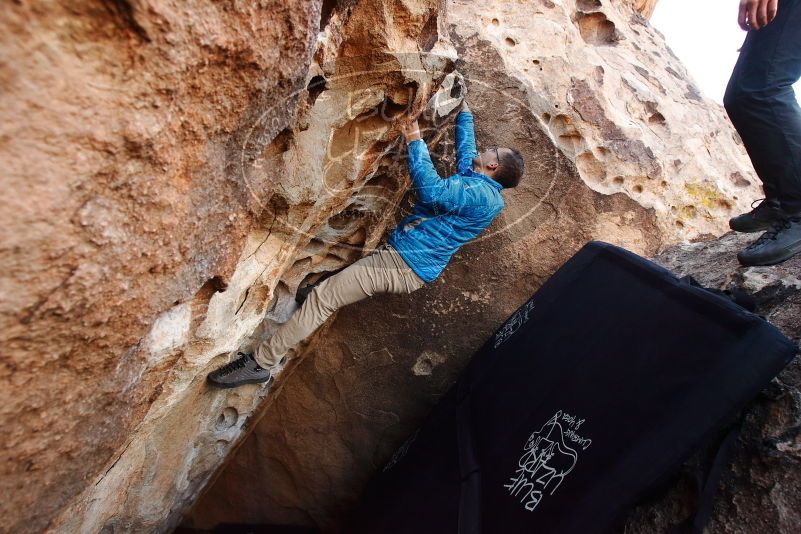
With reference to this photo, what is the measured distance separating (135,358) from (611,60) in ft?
7.93

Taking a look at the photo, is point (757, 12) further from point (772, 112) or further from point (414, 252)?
point (414, 252)

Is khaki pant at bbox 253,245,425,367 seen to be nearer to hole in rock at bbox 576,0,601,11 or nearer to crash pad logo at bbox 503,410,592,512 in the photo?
crash pad logo at bbox 503,410,592,512

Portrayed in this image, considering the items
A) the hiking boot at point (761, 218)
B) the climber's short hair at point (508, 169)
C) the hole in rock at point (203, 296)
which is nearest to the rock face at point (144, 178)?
the hole in rock at point (203, 296)

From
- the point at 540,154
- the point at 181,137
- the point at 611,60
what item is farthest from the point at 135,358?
the point at 611,60

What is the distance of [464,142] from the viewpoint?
2.11m

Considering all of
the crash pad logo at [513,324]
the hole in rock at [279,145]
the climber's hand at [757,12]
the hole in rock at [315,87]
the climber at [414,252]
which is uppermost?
the climber's hand at [757,12]

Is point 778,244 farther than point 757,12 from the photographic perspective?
Yes

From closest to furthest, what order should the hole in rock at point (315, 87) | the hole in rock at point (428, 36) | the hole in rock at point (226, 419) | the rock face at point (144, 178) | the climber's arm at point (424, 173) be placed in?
the rock face at point (144, 178) → the hole in rock at point (315, 87) → the hole in rock at point (428, 36) → the climber's arm at point (424, 173) → the hole in rock at point (226, 419)

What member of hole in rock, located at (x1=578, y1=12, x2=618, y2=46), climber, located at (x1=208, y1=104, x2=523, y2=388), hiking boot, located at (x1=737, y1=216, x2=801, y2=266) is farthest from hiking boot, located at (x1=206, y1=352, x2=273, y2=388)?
hole in rock, located at (x1=578, y1=12, x2=618, y2=46)

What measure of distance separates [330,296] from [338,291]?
37 millimetres

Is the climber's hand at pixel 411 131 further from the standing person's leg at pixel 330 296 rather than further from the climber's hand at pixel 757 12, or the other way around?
the climber's hand at pixel 757 12

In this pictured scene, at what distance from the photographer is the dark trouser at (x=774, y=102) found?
59.7 inches

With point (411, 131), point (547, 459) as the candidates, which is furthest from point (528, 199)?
point (547, 459)

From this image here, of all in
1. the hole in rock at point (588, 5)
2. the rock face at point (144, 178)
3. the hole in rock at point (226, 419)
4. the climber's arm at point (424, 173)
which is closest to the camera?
the rock face at point (144, 178)
